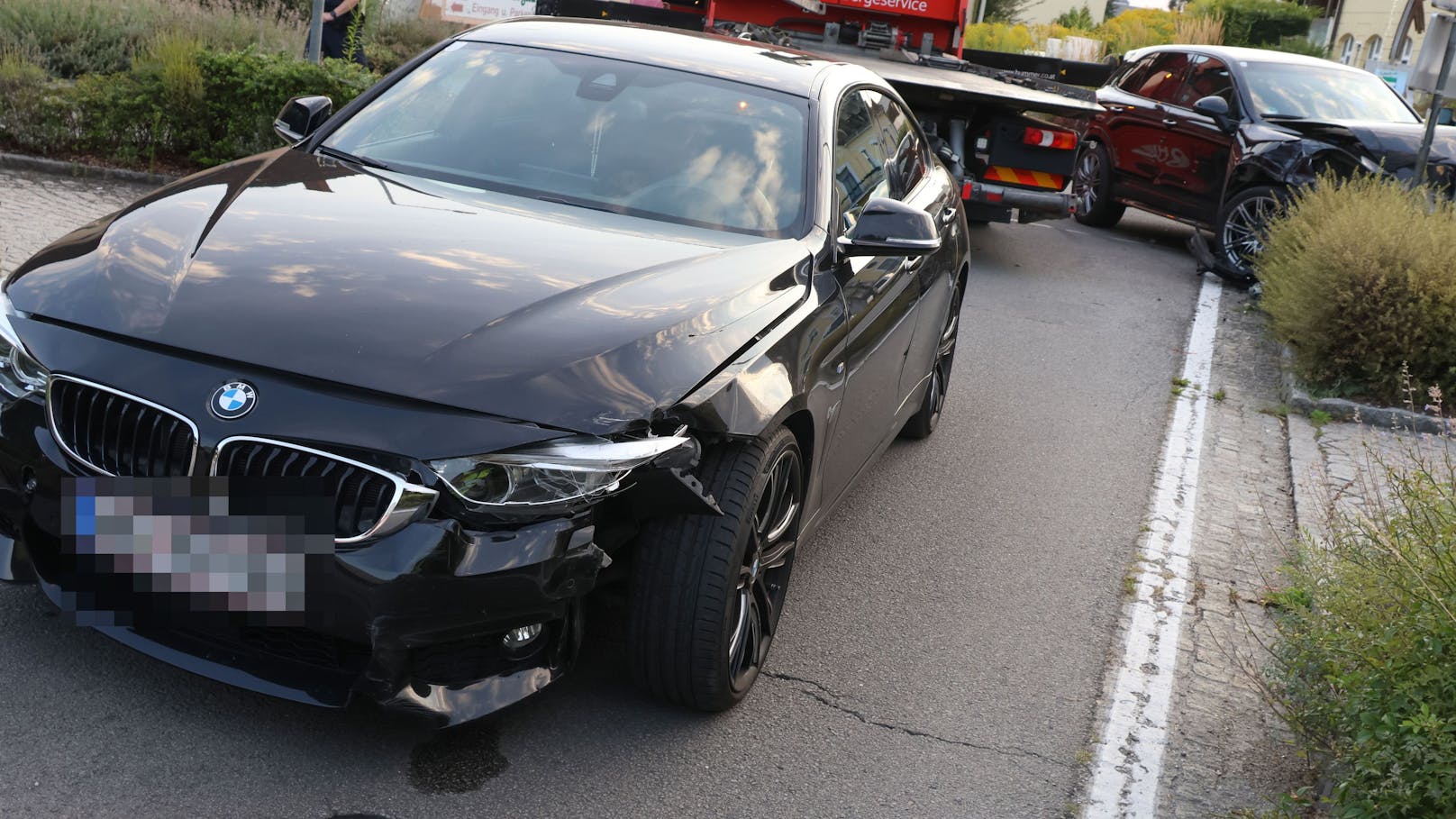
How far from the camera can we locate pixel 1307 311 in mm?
8258

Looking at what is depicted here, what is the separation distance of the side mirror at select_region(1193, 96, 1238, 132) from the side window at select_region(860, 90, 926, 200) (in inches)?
253

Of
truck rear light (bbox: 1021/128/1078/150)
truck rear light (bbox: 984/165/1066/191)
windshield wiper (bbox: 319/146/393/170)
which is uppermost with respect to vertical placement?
windshield wiper (bbox: 319/146/393/170)

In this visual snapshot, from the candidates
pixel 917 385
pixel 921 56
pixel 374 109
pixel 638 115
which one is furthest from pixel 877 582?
pixel 921 56

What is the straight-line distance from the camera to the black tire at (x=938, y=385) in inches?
250

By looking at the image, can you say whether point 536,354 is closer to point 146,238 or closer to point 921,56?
point 146,238

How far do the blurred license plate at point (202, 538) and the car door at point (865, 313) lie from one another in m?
1.74

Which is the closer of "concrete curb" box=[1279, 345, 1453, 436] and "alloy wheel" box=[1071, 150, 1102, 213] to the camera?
"concrete curb" box=[1279, 345, 1453, 436]

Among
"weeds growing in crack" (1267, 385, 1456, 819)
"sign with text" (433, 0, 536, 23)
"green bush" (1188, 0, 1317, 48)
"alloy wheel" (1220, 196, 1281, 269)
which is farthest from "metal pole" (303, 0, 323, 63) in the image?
"green bush" (1188, 0, 1317, 48)

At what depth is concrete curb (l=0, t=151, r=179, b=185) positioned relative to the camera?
9.78 metres

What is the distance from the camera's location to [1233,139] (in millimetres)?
11602

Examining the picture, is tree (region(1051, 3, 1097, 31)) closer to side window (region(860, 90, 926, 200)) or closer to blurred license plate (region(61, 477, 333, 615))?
side window (region(860, 90, 926, 200))

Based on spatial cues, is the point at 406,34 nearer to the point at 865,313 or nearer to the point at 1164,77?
the point at 1164,77

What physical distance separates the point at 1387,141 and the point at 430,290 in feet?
31.6

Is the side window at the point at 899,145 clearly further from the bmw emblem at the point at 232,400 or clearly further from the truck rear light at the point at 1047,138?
the truck rear light at the point at 1047,138
